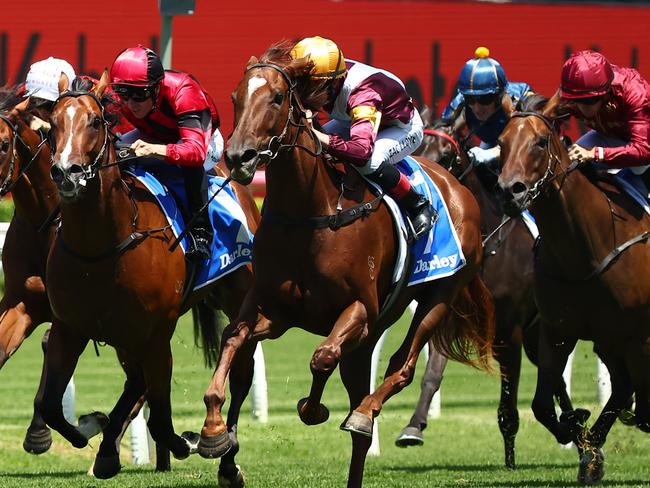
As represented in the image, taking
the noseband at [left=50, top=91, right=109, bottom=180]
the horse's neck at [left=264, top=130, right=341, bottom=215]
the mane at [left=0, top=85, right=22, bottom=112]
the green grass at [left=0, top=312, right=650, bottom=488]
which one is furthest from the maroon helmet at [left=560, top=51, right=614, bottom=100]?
the mane at [left=0, top=85, right=22, bottom=112]

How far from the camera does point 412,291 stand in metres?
6.98

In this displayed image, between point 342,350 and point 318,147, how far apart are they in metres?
0.89

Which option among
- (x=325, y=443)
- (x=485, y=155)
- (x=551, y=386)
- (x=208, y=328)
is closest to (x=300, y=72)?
(x=551, y=386)

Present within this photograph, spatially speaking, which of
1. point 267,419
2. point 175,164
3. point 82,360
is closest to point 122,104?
point 175,164

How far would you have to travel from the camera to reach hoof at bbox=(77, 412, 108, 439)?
7.04m

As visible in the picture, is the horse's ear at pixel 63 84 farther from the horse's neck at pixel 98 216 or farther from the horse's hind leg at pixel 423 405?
the horse's hind leg at pixel 423 405

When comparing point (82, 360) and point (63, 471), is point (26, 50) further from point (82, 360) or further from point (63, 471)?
point (63, 471)

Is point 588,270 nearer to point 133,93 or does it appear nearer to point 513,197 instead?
point 513,197

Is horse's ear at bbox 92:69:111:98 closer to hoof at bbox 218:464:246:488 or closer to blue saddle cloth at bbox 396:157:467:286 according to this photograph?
blue saddle cloth at bbox 396:157:467:286

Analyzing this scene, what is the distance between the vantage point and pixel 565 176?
7.04 m

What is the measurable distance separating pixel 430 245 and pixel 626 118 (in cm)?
128

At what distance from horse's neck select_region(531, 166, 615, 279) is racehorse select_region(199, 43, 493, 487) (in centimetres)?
96

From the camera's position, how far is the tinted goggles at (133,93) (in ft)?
22.0

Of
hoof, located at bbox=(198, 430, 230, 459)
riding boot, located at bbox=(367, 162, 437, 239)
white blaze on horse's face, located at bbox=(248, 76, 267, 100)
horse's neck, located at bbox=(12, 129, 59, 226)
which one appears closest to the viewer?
white blaze on horse's face, located at bbox=(248, 76, 267, 100)
